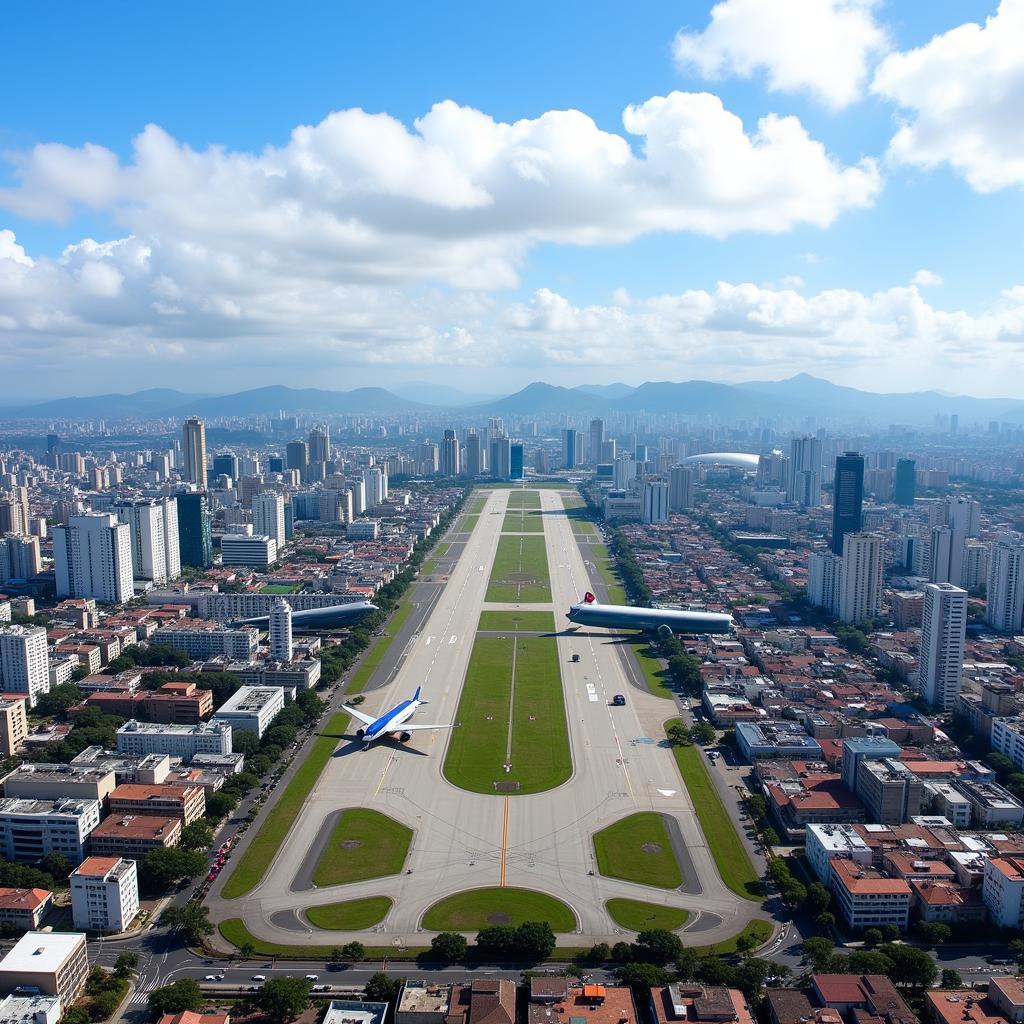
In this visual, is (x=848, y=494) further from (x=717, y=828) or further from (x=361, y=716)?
(x=717, y=828)

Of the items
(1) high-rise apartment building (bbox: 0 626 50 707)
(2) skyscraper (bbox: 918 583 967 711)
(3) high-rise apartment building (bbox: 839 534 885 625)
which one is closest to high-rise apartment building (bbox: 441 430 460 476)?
(3) high-rise apartment building (bbox: 839 534 885 625)

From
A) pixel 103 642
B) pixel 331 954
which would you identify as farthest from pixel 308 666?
pixel 331 954

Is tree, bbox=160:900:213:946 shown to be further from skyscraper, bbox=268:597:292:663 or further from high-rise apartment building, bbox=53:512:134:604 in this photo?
high-rise apartment building, bbox=53:512:134:604

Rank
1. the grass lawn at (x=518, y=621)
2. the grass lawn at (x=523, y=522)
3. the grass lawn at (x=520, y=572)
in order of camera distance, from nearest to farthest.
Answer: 1. the grass lawn at (x=518, y=621)
2. the grass lawn at (x=520, y=572)
3. the grass lawn at (x=523, y=522)

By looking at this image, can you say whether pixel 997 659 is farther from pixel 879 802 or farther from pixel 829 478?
pixel 829 478

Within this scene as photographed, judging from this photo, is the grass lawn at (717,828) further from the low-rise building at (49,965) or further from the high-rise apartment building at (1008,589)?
the high-rise apartment building at (1008,589)

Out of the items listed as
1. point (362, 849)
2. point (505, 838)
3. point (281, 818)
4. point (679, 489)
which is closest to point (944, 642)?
point (505, 838)

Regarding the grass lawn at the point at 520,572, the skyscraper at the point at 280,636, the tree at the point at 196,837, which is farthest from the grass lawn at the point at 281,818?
the grass lawn at the point at 520,572
